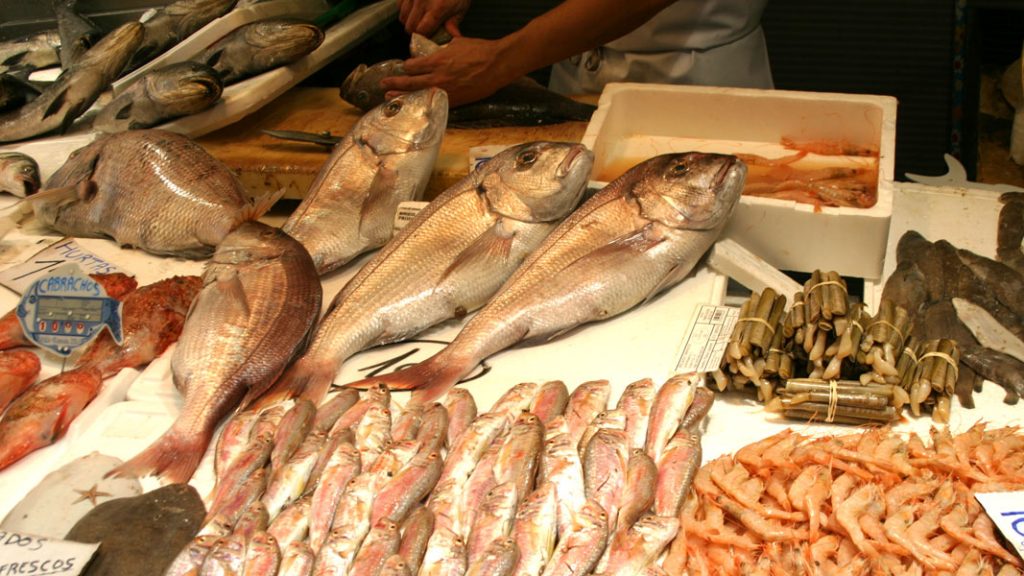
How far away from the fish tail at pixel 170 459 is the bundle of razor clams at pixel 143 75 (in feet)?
6.35

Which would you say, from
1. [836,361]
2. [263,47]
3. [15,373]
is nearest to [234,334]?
[15,373]

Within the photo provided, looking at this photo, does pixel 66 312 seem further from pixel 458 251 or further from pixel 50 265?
pixel 458 251

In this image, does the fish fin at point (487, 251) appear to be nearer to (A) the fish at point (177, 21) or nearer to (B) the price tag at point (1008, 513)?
(B) the price tag at point (1008, 513)

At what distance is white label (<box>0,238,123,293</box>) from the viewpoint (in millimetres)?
3434

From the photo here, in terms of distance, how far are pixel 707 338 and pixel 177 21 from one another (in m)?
3.28

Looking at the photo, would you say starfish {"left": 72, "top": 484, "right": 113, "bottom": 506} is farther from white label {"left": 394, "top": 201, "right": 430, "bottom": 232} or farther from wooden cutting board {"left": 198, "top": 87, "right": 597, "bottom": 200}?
wooden cutting board {"left": 198, "top": 87, "right": 597, "bottom": 200}

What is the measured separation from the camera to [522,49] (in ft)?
12.9

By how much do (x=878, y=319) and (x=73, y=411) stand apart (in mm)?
2254

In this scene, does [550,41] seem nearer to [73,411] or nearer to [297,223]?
[297,223]

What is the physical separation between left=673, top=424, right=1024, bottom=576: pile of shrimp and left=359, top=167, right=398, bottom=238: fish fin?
1.57 metres

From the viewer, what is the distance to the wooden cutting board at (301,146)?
385cm

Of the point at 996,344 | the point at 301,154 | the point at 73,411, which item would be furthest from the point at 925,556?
the point at 301,154

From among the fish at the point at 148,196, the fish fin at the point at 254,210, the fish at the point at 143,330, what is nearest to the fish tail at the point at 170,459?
the fish at the point at 143,330

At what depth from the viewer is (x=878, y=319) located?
262 centimetres
